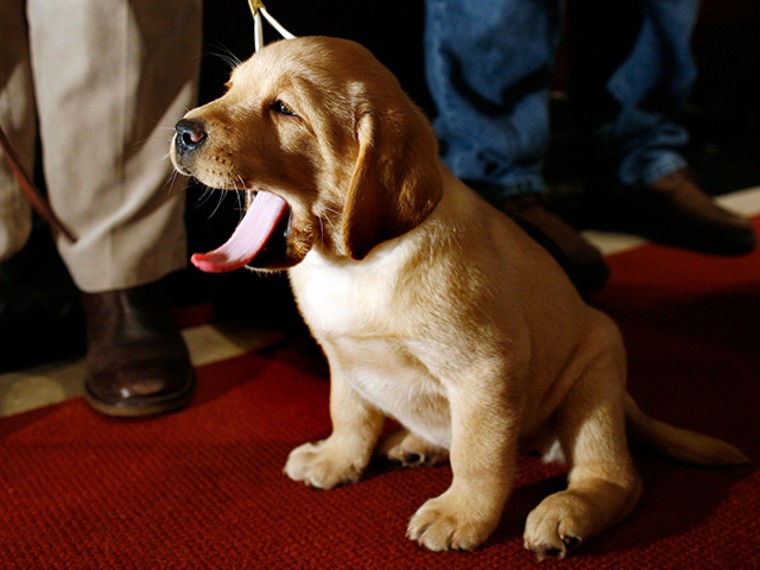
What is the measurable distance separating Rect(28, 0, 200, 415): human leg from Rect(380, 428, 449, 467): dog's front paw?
45 cm

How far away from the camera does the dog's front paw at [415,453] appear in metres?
1.31

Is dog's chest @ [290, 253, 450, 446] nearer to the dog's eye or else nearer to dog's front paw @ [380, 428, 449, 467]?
dog's front paw @ [380, 428, 449, 467]

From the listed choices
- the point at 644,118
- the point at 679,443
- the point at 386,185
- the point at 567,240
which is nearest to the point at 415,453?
the point at 679,443

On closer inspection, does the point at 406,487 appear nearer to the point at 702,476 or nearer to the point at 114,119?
the point at 702,476

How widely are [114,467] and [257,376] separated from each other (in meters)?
0.40

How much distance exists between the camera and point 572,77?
2676 millimetres

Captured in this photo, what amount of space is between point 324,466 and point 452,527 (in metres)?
0.26

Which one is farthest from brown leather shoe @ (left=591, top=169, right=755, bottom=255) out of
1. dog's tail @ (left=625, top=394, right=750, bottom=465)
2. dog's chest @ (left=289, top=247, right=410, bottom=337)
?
dog's chest @ (left=289, top=247, right=410, bottom=337)

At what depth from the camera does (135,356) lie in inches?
61.1

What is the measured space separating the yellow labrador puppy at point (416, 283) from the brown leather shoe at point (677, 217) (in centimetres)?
133

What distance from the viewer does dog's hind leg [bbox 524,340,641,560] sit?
3.42 feet

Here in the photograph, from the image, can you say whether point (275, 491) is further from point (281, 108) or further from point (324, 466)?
point (281, 108)

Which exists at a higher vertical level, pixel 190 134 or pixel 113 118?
pixel 190 134

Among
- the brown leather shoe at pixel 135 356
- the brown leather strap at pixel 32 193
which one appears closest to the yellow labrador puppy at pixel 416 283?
the brown leather shoe at pixel 135 356
